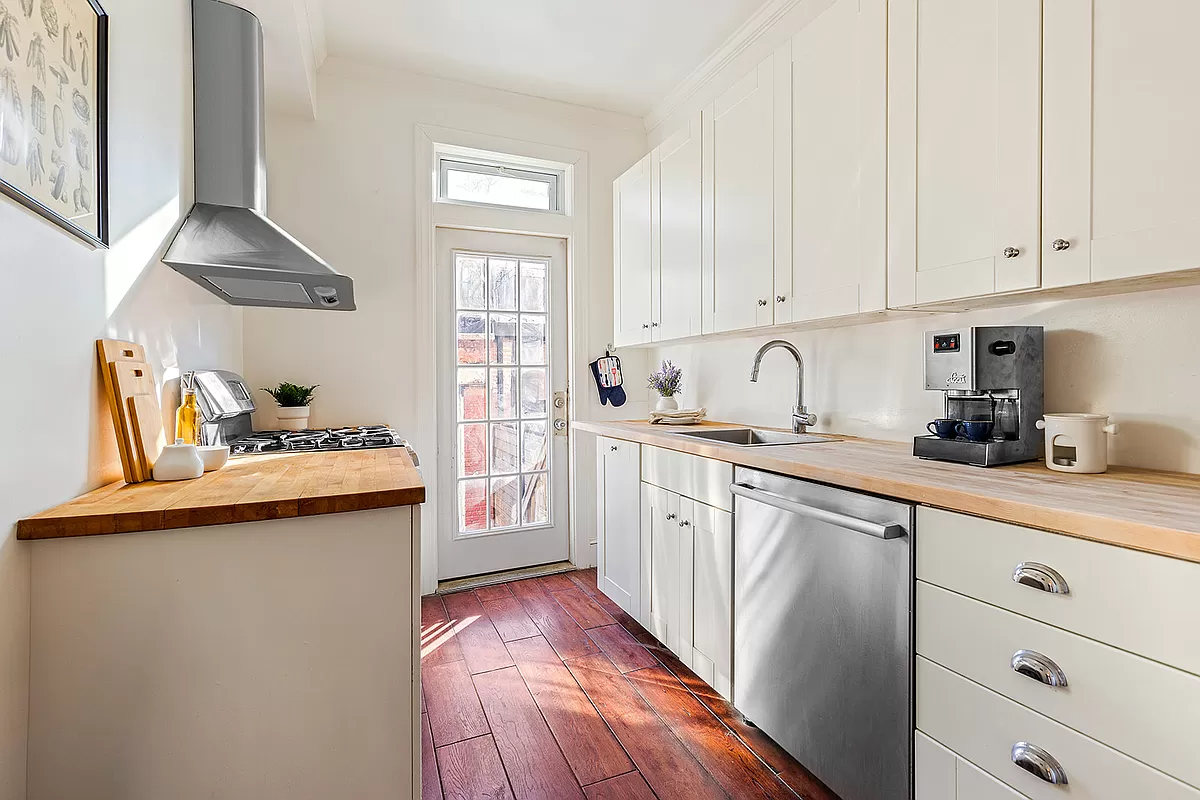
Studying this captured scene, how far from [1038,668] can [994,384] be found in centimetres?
74

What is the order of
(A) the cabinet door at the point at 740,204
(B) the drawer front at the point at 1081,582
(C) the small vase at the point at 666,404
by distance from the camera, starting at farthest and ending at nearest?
(C) the small vase at the point at 666,404, (A) the cabinet door at the point at 740,204, (B) the drawer front at the point at 1081,582

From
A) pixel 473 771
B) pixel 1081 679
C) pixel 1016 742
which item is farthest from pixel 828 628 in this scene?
pixel 473 771

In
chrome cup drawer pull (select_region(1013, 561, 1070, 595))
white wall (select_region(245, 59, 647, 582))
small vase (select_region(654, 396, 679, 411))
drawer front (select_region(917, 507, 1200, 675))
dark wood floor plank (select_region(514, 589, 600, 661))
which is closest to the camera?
drawer front (select_region(917, 507, 1200, 675))

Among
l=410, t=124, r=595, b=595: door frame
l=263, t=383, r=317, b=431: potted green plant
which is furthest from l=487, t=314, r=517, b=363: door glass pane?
l=263, t=383, r=317, b=431: potted green plant

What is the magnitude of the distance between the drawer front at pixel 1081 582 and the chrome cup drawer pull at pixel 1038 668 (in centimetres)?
7

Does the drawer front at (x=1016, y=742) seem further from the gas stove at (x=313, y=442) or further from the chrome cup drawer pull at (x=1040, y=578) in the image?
the gas stove at (x=313, y=442)

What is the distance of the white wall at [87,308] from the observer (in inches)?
37.6

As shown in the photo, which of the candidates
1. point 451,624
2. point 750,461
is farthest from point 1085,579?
point 451,624

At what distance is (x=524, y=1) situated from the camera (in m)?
2.49

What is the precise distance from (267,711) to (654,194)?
2611 millimetres

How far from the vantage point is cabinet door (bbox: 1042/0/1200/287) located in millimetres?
1114

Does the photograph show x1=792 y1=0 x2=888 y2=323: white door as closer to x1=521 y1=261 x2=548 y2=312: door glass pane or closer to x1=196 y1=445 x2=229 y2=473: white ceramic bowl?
x1=521 y1=261 x2=548 y2=312: door glass pane

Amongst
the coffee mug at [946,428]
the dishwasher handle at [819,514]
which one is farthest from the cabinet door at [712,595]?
the coffee mug at [946,428]

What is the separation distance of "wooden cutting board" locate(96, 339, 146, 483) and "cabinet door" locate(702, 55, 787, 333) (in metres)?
1.95
